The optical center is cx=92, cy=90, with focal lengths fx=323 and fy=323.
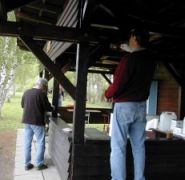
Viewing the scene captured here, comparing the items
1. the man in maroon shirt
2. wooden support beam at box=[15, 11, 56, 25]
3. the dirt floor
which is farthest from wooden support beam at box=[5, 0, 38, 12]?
wooden support beam at box=[15, 11, 56, 25]

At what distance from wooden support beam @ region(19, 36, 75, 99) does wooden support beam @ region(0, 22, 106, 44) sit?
0.09m

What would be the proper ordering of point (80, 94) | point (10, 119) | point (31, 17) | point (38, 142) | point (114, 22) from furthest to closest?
point (10, 119), point (31, 17), point (38, 142), point (114, 22), point (80, 94)

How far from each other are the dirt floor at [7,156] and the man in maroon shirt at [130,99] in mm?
2456

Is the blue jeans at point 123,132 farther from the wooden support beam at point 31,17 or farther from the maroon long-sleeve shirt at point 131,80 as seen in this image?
the wooden support beam at point 31,17

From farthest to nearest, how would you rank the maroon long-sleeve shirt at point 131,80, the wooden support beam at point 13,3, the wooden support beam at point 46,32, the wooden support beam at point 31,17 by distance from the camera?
the wooden support beam at point 31,17 < the wooden support beam at point 13,3 < the wooden support beam at point 46,32 < the maroon long-sleeve shirt at point 131,80

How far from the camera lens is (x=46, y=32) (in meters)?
3.79

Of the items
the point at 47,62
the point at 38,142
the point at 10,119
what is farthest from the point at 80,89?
the point at 10,119

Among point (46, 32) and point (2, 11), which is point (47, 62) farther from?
point (2, 11)

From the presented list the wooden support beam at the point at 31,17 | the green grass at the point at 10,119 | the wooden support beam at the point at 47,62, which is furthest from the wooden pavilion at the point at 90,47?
the green grass at the point at 10,119

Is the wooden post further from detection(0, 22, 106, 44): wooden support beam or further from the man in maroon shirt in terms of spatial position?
the man in maroon shirt

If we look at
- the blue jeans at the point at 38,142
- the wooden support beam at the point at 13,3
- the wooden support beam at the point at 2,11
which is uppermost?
the wooden support beam at the point at 13,3

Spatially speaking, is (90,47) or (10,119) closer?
(90,47)

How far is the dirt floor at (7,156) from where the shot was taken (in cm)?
533

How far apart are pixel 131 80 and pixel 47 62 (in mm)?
1125
